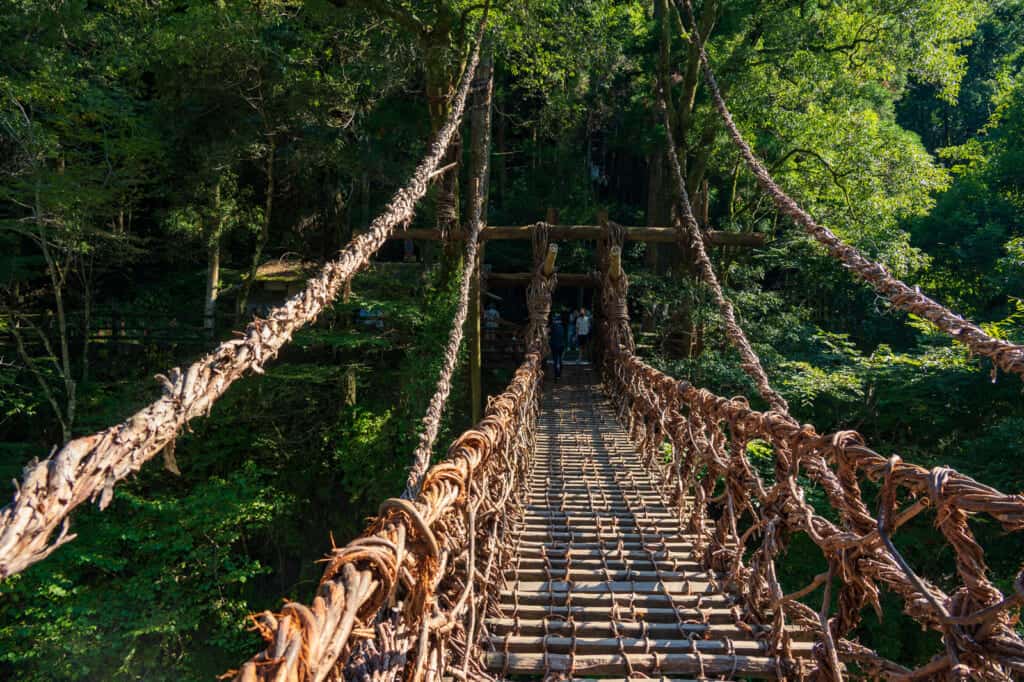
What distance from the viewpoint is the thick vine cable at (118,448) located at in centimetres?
97

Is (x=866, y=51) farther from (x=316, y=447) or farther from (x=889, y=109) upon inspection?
(x=316, y=447)

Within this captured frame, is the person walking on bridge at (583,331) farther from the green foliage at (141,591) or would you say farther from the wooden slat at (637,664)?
the wooden slat at (637,664)

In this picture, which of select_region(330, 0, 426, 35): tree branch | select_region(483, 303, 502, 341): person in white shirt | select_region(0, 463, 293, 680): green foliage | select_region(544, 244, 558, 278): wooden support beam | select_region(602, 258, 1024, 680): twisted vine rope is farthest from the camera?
select_region(483, 303, 502, 341): person in white shirt

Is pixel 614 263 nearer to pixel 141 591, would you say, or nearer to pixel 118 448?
pixel 141 591

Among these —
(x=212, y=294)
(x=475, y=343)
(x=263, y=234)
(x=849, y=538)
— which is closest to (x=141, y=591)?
(x=212, y=294)

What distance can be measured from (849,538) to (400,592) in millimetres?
989

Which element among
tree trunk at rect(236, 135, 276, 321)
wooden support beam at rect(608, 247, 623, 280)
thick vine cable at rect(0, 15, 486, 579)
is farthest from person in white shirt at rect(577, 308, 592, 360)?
thick vine cable at rect(0, 15, 486, 579)

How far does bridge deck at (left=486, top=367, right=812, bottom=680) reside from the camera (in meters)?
2.03

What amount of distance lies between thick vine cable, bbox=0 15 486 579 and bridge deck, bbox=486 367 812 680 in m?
1.13

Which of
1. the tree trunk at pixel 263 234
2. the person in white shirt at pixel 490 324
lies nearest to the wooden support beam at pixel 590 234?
the person in white shirt at pixel 490 324

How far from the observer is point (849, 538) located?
1501mm

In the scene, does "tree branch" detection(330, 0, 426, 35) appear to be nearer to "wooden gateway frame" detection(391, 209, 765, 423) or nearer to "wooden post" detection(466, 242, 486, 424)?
"wooden gateway frame" detection(391, 209, 765, 423)

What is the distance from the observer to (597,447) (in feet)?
18.4

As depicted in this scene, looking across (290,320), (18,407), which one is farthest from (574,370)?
(290,320)
